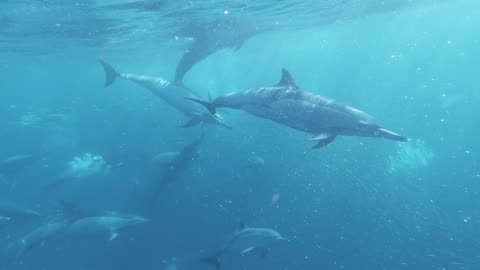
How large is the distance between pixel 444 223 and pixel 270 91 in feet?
38.3

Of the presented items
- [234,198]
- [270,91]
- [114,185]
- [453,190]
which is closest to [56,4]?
[114,185]

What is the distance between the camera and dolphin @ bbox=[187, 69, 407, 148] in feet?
25.9

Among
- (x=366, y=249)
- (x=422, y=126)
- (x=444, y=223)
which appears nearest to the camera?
(x=366, y=249)

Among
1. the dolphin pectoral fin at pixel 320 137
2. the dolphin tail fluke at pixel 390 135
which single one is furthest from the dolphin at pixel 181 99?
the dolphin tail fluke at pixel 390 135

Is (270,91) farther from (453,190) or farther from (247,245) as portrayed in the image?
(453,190)

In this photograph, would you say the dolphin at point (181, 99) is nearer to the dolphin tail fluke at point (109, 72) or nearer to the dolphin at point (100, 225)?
the dolphin tail fluke at point (109, 72)

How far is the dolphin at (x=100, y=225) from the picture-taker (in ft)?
40.7

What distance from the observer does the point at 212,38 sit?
82.6ft

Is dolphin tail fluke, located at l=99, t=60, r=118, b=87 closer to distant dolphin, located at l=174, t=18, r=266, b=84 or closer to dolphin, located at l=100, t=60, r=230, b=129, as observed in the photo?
dolphin, located at l=100, t=60, r=230, b=129

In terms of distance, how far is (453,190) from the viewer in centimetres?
1952

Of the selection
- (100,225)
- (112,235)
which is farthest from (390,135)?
(100,225)

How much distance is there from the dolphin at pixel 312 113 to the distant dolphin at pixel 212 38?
1401 cm

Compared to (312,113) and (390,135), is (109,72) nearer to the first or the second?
(312,113)

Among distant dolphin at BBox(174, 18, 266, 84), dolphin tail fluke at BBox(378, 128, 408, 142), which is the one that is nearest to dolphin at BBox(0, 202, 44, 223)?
distant dolphin at BBox(174, 18, 266, 84)
